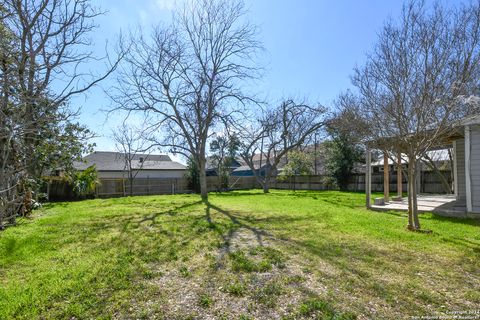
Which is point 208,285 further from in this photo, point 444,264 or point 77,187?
point 77,187

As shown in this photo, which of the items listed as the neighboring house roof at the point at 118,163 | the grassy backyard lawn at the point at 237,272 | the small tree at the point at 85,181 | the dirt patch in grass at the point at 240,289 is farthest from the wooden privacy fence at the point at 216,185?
the dirt patch in grass at the point at 240,289

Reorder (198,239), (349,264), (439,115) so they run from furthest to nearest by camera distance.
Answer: (439,115)
(198,239)
(349,264)

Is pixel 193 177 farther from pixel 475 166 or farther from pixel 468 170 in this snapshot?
pixel 475 166

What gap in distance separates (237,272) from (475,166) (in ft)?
22.8

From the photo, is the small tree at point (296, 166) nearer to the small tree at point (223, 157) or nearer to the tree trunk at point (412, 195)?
the small tree at point (223, 157)

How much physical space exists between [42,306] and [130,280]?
0.85 metres

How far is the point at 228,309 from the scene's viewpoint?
269 centimetres

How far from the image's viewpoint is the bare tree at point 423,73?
5215 millimetres

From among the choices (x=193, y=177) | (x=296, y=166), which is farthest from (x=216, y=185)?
(x=296, y=166)

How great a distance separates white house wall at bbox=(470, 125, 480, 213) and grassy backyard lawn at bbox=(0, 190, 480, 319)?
4.15ft

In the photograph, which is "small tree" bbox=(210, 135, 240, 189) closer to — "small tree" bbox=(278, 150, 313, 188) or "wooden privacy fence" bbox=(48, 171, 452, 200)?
"wooden privacy fence" bbox=(48, 171, 452, 200)

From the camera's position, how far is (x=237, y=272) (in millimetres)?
3553

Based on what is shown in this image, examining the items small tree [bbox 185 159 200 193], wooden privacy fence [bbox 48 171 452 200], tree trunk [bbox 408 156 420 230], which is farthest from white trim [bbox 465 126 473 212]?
small tree [bbox 185 159 200 193]

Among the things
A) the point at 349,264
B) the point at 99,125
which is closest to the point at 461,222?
the point at 349,264
